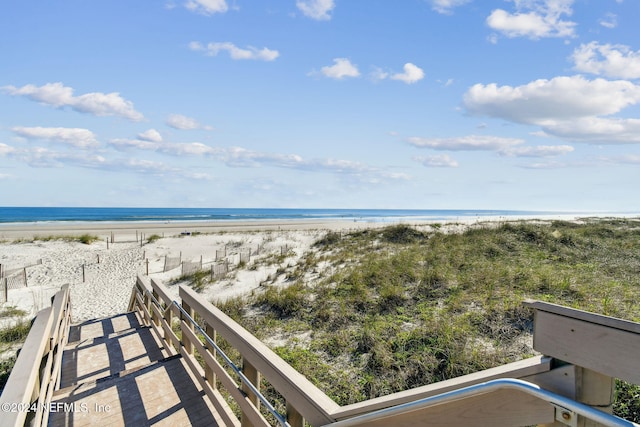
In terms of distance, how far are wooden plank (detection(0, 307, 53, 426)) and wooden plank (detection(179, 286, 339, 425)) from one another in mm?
1312

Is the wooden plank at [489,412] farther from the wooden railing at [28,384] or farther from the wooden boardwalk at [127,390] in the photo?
the wooden boardwalk at [127,390]

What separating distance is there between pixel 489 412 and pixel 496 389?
0.12 m

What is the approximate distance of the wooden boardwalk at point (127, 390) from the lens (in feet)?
12.0

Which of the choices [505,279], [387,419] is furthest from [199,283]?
[387,419]

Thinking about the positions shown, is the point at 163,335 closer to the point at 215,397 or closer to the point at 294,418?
the point at 215,397

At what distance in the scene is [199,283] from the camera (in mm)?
14547

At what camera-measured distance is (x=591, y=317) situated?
4.11ft

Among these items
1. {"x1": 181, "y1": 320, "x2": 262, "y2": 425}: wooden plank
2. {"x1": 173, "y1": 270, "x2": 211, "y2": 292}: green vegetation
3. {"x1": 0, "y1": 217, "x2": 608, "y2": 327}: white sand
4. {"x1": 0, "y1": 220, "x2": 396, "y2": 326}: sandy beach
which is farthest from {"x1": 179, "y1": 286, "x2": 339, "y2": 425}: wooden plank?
{"x1": 173, "y1": 270, "x2": 211, "y2": 292}: green vegetation

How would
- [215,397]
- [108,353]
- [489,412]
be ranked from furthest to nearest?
[108,353] < [215,397] < [489,412]

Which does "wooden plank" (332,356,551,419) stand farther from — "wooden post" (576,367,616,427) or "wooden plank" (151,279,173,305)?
"wooden plank" (151,279,173,305)

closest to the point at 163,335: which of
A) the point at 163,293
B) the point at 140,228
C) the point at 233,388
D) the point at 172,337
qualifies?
the point at 163,293

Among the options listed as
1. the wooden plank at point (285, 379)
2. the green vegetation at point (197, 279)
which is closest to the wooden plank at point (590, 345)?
the wooden plank at point (285, 379)

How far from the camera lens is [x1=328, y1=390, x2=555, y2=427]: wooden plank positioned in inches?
50.3

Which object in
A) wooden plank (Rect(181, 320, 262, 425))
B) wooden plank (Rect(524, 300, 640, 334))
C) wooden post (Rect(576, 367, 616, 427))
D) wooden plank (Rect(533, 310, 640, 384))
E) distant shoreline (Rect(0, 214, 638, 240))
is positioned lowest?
distant shoreline (Rect(0, 214, 638, 240))
